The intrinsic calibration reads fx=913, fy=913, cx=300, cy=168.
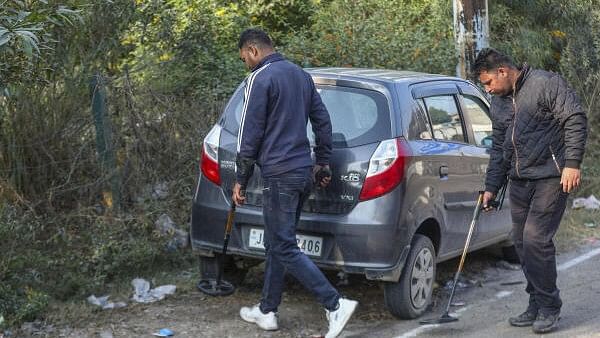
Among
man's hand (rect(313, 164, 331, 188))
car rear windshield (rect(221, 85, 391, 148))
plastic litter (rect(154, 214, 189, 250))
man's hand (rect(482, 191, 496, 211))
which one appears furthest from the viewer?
plastic litter (rect(154, 214, 189, 250))

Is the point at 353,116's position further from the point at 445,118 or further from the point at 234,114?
the point at 445,118

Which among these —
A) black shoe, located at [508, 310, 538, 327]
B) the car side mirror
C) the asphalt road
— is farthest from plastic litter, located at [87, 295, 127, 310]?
the car side mirror

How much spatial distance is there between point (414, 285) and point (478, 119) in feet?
6.17

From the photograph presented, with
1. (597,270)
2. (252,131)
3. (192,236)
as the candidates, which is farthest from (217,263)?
(597,270)

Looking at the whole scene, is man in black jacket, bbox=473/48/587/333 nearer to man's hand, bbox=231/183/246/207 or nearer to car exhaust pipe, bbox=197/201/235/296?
man's hand, bbox=231/183/246/207

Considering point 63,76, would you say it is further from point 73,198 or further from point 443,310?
point 443,310

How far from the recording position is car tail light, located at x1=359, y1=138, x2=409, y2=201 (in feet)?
20.5

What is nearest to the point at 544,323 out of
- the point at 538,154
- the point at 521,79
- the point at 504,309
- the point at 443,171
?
the point at 504,309

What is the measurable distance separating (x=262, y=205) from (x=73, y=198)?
2.30m

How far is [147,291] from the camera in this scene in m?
7.10

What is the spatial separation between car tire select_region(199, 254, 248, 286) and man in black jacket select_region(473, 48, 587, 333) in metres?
2.21

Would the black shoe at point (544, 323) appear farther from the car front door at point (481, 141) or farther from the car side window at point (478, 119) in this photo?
the car side window at point (478, 119)

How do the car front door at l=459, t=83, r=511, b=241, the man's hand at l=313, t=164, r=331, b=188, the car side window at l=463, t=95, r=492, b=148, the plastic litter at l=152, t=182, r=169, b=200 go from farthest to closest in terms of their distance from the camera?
the plastic litter at l=152, t=182, r=169, b=200
the car side window at l=463, t=95, r=492, b=148
the car front door at l=459, t=83, r=511, b=241
the man's hand at l=313, t=164, r=331, b=188

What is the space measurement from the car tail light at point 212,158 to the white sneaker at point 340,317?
1.33m
